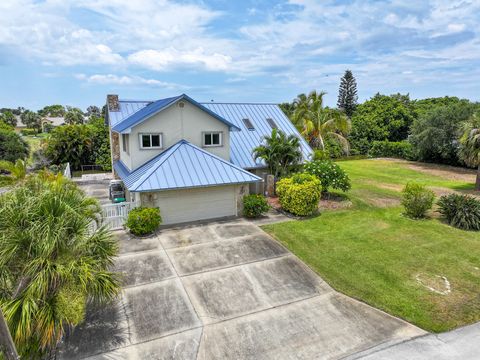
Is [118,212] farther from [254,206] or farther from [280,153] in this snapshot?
[280,153]

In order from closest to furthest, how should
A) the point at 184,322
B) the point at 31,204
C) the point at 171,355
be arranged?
the point at 31,204
the point at 171,355
the point at 184,322

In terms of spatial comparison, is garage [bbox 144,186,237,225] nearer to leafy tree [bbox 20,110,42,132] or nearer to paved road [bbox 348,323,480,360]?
paved road [bbox 348,323,480,360]

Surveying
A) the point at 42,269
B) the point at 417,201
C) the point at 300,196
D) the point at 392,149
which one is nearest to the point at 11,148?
the point at 300,196

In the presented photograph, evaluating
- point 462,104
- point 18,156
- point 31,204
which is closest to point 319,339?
point 31,204

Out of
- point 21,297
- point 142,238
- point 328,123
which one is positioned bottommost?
point 142,238

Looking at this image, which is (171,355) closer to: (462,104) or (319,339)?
(319,339)

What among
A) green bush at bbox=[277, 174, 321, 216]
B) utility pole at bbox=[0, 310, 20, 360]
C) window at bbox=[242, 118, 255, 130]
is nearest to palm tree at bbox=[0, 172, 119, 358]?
utility pole at bbox=[0, 310, 20, 360]

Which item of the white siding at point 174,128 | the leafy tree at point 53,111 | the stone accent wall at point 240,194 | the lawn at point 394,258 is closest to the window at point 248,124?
the white siding at point 174,128
